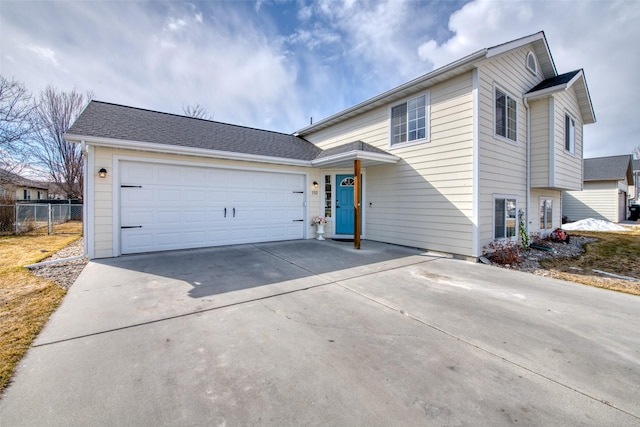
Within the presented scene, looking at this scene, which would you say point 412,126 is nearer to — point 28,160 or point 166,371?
point 166,371

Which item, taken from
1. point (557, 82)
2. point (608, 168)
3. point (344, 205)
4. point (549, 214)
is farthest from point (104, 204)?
point (608, 168)

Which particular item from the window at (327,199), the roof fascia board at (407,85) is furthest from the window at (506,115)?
the window at (327,199)

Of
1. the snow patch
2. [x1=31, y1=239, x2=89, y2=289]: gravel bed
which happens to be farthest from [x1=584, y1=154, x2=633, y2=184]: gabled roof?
[x1=31, y1=239, x2=89, y2=289]: gravel bed

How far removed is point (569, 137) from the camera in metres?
8.97

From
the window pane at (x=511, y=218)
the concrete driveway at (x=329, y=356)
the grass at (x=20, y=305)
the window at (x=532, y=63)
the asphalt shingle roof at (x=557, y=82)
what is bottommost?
the concrete driveway at (x=329, y=356)

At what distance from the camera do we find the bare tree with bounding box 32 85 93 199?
16938mm

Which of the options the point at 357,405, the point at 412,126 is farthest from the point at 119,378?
the point at 412,126

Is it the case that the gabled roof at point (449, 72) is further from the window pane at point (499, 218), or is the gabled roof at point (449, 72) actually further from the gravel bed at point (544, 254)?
the gravel bed at point (544, 254)

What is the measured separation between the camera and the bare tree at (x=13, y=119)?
12180 millimetres

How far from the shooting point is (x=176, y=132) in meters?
7.29

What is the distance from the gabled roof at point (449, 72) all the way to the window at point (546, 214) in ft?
14.2

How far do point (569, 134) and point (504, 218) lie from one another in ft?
16.0

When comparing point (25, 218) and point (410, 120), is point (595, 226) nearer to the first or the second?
point (410, 120)

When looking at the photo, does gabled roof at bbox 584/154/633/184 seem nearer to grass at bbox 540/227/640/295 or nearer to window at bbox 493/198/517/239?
grass at bbox 540/227/640/295
